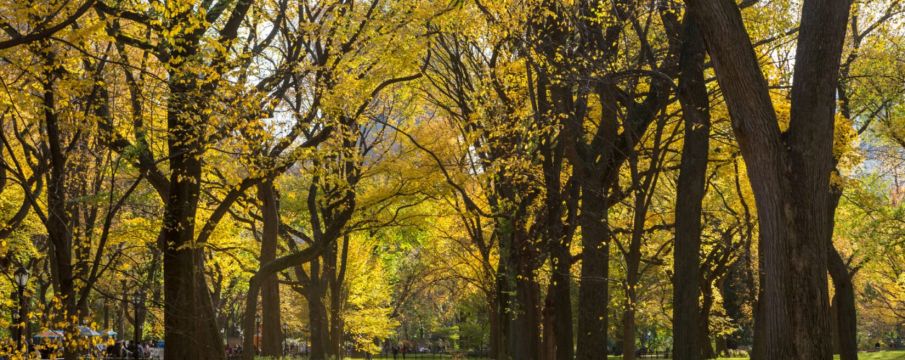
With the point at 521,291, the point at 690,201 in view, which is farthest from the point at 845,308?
the point at 690,201

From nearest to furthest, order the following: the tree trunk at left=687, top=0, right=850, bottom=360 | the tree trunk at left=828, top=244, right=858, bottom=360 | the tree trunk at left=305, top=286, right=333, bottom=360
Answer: the tree trunk at left=687, top=0, right=850, bottom=360
the tree trunk at left=828, top=244, right=858, bottom=360
the tree trunk at left=305, top=286, right=333, bottom=360

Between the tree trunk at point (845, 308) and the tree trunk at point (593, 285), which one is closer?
the tree trunk at point (593, 285)

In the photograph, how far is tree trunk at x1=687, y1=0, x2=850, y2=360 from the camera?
6.85 meters

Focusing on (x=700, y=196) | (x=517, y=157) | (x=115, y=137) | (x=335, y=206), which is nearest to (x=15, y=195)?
(x=335, y=206)

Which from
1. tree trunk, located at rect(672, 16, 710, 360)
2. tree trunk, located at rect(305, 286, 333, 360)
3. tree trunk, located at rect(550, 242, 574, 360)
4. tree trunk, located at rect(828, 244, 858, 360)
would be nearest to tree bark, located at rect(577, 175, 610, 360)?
tree trunk, located at rect(672, 16, 710, 360)

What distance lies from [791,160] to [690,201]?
4314 millimetres

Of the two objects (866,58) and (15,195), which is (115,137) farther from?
(866,58)

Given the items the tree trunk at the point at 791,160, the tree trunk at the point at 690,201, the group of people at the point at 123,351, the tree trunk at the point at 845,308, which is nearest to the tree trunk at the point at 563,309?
the tree trunk at the point at 690,201

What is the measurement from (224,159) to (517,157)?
5.49 meters

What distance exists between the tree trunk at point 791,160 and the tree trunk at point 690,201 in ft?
12.9

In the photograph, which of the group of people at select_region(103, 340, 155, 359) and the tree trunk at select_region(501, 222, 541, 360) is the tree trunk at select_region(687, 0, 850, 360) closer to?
the tree trunk at select_region(501, 222, 541, 360)

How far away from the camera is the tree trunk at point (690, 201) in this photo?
11172 millimetres

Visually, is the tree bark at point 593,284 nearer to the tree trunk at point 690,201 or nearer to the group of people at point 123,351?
the tree trunk at point 690,201

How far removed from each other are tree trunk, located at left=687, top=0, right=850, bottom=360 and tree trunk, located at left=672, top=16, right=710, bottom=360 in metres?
3.92
